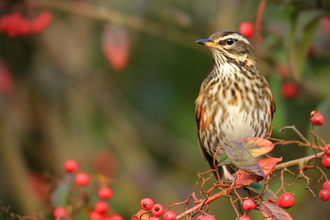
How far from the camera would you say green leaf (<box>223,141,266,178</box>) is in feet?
4.38

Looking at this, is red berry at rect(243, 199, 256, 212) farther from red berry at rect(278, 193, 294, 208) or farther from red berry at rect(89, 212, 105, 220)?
red berry at rect(89, 212, 105, 220)

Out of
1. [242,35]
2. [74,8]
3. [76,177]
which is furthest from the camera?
[74,8]

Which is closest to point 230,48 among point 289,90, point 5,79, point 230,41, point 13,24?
point 230,41

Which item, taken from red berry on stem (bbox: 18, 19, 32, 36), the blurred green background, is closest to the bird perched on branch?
the blurred green background

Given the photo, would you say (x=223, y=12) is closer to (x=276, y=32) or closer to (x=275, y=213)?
(x=276, y=32)

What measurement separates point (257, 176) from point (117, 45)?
1666 mm

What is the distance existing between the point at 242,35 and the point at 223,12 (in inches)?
12.1

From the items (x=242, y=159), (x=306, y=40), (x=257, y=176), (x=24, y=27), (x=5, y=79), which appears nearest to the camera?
(x=242, y=159)

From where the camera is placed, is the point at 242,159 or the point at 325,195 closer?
the point at 242,159

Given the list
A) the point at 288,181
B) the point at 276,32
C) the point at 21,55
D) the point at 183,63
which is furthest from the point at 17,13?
the point at 288,181

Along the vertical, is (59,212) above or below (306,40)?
below

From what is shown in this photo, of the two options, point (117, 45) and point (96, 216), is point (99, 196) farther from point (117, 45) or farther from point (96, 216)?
point (117, 45)

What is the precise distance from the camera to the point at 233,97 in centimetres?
270

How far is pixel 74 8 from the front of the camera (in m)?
3.12
